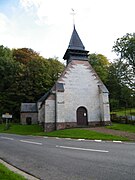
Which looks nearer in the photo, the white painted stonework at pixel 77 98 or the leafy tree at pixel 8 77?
the white painted stonework at pixel 77 98

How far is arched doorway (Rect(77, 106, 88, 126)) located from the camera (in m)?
Answer: 28.3

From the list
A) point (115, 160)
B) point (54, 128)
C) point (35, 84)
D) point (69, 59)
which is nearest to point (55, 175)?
point (115, 160)

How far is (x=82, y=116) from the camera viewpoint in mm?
28500

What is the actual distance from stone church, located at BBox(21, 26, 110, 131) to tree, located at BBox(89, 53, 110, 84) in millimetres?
20660

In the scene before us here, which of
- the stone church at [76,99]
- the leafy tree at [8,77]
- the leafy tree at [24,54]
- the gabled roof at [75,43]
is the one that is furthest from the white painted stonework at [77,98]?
the leafy tree at [24,54]

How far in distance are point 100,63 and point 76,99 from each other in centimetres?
2872

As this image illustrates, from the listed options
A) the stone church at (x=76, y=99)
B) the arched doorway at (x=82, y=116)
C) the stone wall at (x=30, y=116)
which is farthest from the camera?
the stone wall at (x=30, y=116)

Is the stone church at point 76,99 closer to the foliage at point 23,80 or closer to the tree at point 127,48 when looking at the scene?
the tree at point 127,48

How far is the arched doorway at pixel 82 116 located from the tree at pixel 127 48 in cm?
1422

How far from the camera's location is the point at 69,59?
101 ft

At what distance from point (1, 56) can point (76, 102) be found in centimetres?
3391

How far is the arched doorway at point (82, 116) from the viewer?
2834 cm

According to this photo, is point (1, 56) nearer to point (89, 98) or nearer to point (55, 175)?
point (89, 98)

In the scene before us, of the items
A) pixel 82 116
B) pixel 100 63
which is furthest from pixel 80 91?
pixel 100 63
